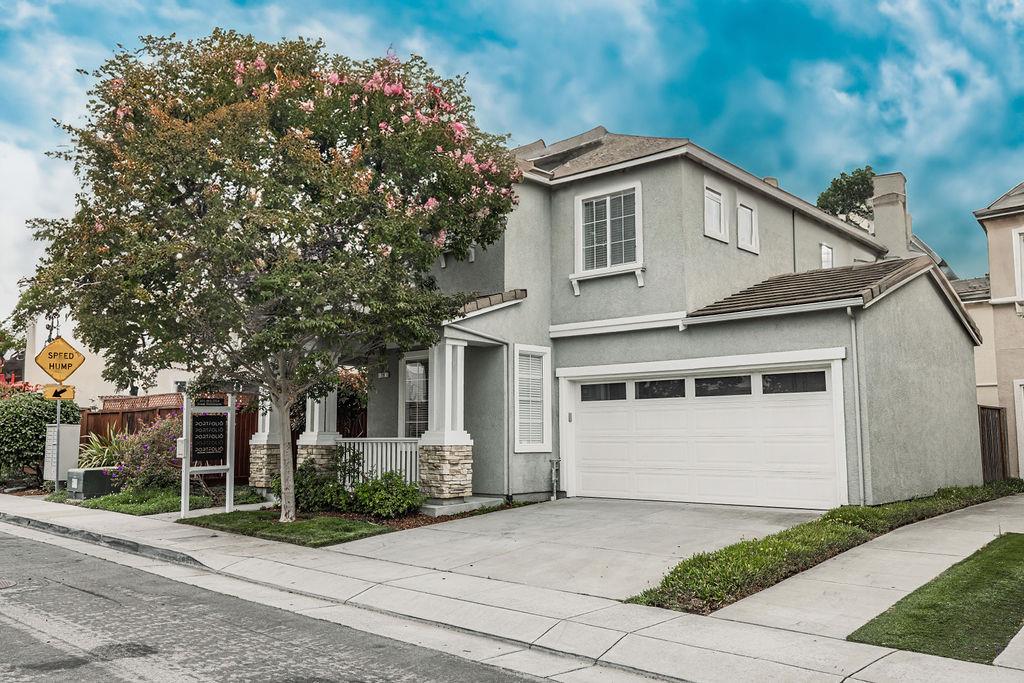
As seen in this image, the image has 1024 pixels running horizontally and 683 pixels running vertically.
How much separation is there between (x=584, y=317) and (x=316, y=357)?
19.2ft

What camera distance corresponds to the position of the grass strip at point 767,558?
7.75 meters

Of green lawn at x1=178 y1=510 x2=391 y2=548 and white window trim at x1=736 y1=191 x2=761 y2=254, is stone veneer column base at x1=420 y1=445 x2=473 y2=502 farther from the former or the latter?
white window trim at x1=736 y1=191 x2=761 y2=254

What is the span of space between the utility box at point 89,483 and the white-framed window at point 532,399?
8.99 m

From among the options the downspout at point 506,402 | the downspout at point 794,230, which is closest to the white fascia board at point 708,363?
the downspout at point 506,402

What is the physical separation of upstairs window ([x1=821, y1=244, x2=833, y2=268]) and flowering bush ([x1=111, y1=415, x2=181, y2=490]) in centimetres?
1460

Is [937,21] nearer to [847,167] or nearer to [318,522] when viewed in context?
[318,522]

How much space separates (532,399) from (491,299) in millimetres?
2093

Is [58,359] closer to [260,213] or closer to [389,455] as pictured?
[389,455]

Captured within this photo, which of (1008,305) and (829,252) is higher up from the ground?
(829,252)

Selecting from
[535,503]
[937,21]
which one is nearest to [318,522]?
[535,503]

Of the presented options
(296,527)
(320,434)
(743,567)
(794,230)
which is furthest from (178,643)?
(794,230)

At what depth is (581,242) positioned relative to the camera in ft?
52.7

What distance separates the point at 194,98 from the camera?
41.5ft

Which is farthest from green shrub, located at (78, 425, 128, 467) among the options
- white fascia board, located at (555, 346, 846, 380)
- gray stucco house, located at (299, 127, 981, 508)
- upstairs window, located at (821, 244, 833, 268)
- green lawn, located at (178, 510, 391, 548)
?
upstairs window, located at (821, 244, 833, 268)
